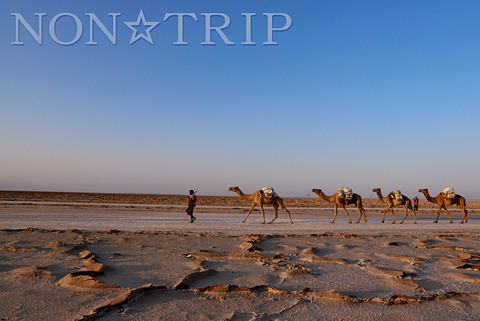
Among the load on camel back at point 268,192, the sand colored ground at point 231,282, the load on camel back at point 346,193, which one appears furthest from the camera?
the load on camel back at point 346,193

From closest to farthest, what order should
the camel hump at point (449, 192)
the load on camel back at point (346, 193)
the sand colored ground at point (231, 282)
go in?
the sand colored ground at point (231, 282)
the load on camel back at point (346, 193)
the camel hump at point (449, 192)

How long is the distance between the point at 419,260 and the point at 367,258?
1.11 m

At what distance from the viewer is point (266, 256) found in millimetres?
7309

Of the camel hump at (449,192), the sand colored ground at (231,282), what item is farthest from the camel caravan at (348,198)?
the sand colored ground at (231,282)

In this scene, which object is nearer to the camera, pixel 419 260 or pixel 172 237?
pixel 419 260

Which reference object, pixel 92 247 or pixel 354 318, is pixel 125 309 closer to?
pixel 354 318

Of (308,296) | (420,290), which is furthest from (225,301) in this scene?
(420,290)

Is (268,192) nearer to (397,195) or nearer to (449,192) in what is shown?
(397,195)

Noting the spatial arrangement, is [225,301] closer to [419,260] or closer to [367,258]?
[367,258]

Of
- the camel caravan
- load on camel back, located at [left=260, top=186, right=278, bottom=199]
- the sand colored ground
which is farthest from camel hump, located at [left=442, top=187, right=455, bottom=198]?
the sand colored ground

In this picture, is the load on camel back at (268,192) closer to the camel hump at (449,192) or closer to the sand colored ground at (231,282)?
the sand colored ground at (231,282)

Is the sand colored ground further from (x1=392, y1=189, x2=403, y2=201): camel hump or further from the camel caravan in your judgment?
(x1=392, y1=189, x2=403, y2=201): camel hump

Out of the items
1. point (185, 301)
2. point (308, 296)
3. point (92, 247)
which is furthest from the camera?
point (92, 247)

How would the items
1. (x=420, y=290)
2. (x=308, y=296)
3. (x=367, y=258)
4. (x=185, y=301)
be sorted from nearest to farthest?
(x=185, y=301) < (x=308, y=296) < (x=420, y=290) < (x=367, y=258)
